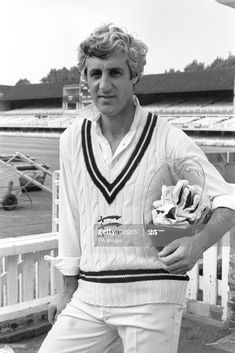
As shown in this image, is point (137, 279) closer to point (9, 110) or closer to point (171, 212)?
point (171, 212)

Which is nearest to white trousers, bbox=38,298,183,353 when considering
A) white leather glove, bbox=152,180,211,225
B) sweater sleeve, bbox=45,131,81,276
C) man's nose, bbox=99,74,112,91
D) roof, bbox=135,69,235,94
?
sweater sleeve, bbox=45,131,81,276

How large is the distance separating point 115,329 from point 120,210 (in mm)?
352

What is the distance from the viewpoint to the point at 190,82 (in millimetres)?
32969

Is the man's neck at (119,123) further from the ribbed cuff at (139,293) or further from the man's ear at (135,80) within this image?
the ribbed cuff at (139,293)

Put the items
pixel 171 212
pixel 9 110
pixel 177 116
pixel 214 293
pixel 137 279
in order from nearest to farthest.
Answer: pixel 171 212 → pixel 137 279 → pixel 214 293 → pixel 9 110 → pixel 177 116

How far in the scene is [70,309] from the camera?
5.37 ft

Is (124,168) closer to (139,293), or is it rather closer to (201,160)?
(201,160)

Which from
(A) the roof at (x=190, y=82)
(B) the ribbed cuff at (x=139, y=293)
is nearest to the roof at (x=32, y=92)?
(A) the roof at (x=190, y=82)

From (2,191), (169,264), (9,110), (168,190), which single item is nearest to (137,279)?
(169,264)

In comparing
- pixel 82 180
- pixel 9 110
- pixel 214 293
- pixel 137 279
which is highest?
pixel 9 110

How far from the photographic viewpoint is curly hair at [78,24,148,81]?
1.52m

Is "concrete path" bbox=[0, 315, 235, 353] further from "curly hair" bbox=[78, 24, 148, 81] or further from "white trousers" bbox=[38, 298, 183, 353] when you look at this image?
"curly hair" bbox=[78, 24, 148, 81]

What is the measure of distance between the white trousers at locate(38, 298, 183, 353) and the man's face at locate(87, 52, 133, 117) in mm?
572

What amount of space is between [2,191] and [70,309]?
916cm
